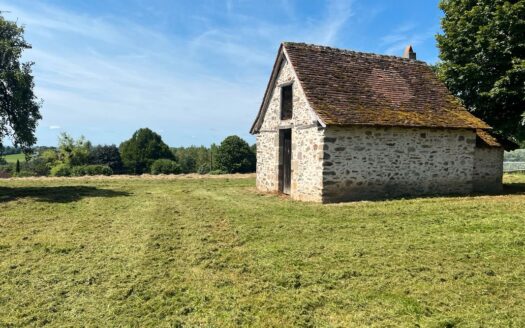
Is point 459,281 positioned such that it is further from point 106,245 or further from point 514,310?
point 106,245

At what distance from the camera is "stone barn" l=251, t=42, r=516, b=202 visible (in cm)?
1273

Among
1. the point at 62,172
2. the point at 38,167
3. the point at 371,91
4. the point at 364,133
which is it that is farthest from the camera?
the point at 38,167

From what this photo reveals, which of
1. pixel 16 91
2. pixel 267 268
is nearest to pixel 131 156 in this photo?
pixel 16 91

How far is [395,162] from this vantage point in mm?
13469

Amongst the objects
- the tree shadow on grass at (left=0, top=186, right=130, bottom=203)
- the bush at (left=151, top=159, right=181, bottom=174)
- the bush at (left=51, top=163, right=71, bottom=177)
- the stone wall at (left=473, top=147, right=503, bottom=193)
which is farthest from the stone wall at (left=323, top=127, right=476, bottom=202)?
the bush at (left=51, top=163, right=71, bottom=177)

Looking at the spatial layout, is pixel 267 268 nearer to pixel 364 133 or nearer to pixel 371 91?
pixel 364 133

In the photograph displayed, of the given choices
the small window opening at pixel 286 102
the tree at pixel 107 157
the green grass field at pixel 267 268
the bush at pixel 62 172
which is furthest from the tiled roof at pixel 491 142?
the tree at pixel 107 157

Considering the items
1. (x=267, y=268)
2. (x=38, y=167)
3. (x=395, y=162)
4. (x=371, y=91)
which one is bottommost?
(x=267, y=268)

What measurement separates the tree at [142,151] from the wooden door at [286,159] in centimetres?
4043

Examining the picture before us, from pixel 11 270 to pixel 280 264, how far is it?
4.39m

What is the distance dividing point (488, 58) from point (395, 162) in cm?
742

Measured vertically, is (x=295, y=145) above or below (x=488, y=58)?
below

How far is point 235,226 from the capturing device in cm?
886

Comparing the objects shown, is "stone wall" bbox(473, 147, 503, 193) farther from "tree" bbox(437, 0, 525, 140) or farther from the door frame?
the door frame
